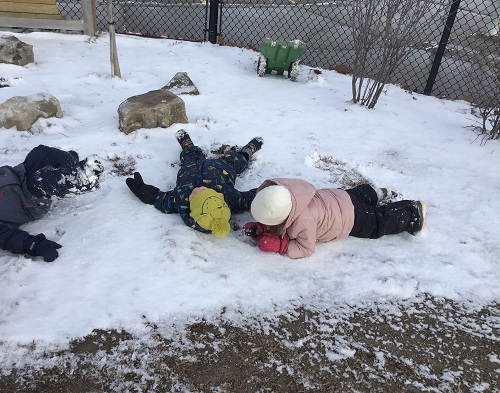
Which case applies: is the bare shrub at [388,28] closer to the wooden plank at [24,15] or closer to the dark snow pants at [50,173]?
the dark snow pants at [50,173]

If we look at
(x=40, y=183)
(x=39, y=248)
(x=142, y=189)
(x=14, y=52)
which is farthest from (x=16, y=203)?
(x=14, y=52)

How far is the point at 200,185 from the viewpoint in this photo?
2939 millimetres

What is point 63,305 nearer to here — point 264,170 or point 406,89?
point 264,170

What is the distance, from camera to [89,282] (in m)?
2.30

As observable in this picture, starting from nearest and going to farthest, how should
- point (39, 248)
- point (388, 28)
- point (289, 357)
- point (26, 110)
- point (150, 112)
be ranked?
point (289, 357), point (39, 248), point (26, 110), point (150, 112), point (388, 28)

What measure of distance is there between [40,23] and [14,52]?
115cm

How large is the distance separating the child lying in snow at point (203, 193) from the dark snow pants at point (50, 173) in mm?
467

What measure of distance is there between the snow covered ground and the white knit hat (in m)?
0.28

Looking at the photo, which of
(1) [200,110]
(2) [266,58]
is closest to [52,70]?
(1) [200,110]

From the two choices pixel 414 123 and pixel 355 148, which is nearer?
pixel 355 148

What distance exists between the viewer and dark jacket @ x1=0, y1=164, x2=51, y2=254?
2475 mm

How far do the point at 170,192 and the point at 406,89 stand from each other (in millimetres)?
4234

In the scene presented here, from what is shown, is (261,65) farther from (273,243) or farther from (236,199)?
(273,243)

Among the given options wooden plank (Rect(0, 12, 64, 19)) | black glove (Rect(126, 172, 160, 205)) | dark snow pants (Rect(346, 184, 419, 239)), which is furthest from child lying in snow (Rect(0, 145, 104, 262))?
wooden plank (Rect(0, 12, 64, 19))
